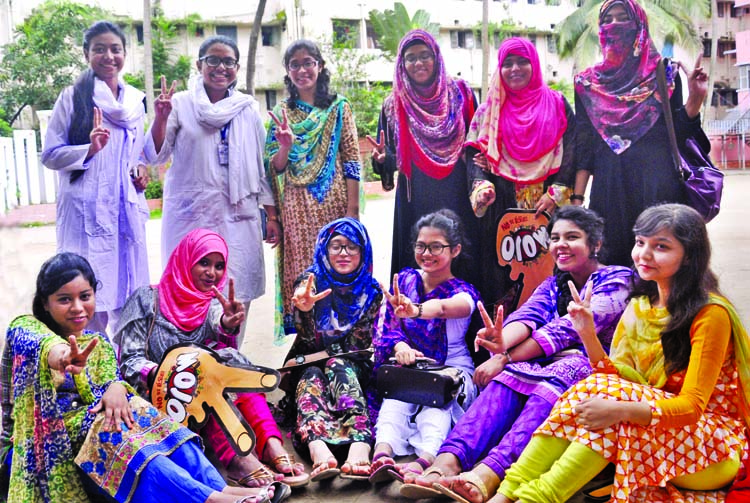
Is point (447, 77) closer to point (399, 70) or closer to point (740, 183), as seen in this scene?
point (399, 70)

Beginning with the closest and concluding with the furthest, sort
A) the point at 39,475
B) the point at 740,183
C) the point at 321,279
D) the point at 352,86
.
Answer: the point at 39,475, the point at 321,279, the point at 740,183, the point at 352,86

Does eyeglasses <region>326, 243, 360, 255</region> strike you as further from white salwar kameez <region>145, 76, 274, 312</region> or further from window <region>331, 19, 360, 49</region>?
window <region>331, 19, 360, 49</region>

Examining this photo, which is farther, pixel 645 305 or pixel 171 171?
pixel 171 171

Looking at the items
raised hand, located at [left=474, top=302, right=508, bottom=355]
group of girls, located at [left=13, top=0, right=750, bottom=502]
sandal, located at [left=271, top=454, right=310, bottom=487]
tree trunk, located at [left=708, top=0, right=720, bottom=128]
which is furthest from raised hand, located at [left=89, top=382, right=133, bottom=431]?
tree trunk, located at [left=708, top=0, right=720, bottom=128]

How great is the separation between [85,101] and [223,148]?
29.8 inches

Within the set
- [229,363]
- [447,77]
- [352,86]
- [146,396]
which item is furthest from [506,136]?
[352,86]

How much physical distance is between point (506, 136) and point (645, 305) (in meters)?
1.62

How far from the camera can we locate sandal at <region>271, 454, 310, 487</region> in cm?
324

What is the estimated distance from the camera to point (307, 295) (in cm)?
384

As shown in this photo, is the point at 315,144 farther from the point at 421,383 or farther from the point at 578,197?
the point at 421,383

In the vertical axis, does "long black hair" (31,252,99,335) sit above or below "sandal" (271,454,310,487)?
above

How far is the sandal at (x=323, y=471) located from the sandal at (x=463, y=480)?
0.47 metres

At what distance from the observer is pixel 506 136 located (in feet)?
14.2

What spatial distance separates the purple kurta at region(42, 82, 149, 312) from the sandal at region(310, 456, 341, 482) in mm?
1731
